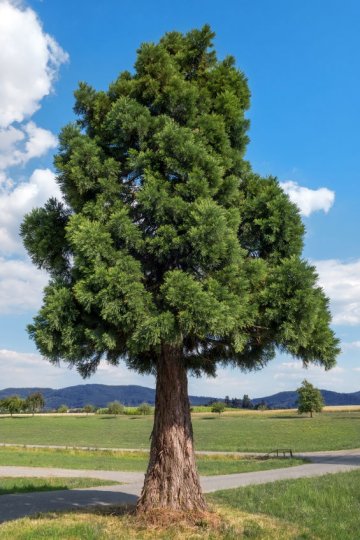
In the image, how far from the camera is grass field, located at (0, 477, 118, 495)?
51.9 ft

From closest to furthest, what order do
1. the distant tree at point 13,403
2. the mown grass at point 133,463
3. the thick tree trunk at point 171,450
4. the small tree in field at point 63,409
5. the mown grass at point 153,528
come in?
the mown grass at point 153,528 < the thick tree trunk at point 171,450 < the mown grass at point 133,463 < the distant tree at point 13,403 < the small tree in field at point 63,409

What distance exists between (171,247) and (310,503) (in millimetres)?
7284

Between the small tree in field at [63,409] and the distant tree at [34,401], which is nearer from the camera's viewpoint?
the distant tree at [34,401]

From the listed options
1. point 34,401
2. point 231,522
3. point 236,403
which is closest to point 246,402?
point 236,403

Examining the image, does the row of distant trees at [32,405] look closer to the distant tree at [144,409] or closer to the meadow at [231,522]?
the distant tree at [144,409]

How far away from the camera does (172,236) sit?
350 inches

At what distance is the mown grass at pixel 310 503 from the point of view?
377 inches

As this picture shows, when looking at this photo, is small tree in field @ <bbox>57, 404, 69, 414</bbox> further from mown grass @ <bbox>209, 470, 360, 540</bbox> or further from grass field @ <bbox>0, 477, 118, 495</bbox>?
mown grass @ <bbox>209, 470, 360, 540</bbox>

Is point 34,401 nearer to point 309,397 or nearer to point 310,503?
point 309,397

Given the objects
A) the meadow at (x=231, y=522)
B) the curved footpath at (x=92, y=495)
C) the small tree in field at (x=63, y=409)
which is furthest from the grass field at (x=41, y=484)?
the small tree in field at (x=63, y=409)

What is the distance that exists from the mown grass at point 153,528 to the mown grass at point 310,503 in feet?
2.15

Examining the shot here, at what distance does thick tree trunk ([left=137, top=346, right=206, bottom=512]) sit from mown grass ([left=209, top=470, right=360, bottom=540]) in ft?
7.03

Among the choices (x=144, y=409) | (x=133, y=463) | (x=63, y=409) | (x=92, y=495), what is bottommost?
(x=133, y=463)

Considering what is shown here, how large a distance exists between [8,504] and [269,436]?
139 feet
